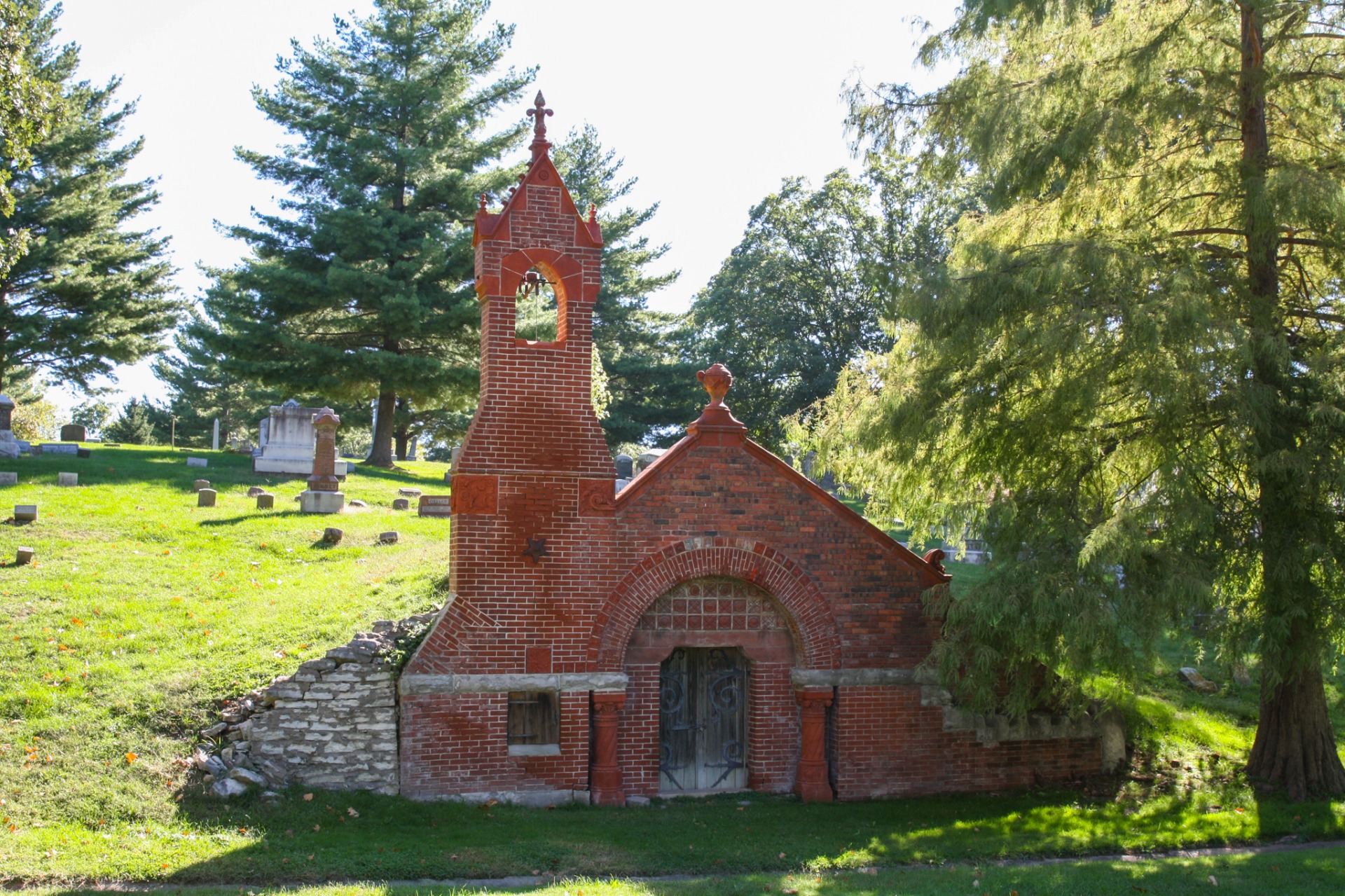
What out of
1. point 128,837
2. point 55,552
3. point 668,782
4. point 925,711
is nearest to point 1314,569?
point 925,711

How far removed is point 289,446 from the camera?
982 inches

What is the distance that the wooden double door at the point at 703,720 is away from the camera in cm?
1190

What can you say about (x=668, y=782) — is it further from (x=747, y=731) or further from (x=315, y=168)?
(x=315, y=168)

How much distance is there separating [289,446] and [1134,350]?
65.7ft

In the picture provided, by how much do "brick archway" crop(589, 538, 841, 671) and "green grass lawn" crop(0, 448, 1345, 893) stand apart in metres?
1.66

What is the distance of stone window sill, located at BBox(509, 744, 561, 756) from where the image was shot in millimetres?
10953

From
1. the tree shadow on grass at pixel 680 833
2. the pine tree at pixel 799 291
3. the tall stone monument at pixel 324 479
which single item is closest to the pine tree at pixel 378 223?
the tall stone monument at pixel 324 479

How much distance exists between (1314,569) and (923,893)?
5411 mm

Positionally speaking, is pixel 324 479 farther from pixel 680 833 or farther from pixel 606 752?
pixel 680 833

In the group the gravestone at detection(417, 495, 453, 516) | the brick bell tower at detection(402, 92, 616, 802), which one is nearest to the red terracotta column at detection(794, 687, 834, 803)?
the brick bell tower at detection(402, 92, 616, 802)

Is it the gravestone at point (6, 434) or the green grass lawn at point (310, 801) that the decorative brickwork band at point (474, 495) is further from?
the gravestone at point (6, 434)

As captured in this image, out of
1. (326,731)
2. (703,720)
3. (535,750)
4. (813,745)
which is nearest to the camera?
(326,731)

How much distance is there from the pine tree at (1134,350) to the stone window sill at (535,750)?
4169 mm

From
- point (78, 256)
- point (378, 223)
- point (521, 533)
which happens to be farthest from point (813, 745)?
point (78, 256)
